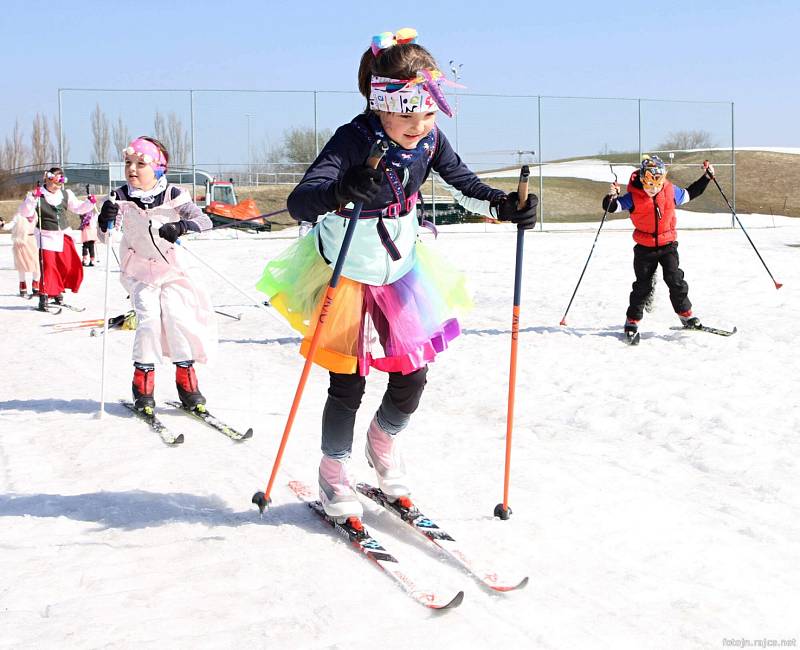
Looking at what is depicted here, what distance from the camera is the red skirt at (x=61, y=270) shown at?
39.3 feet

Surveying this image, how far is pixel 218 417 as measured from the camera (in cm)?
582

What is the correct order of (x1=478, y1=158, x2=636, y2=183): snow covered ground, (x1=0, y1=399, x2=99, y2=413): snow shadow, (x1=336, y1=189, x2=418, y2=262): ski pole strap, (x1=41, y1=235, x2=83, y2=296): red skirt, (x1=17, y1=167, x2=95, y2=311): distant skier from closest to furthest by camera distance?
1. (x1=336, y1=189, x2=418, y2=262): ski pole strap
2. (x1=0, y1=399, x2=99, y2=413): snow shadow
3. (x1=17, y1=167, x2=95, y2=311): distant skier
4. (x1=41, y1=235, x2=83, y2=296): red skirt
5. (x1=478, y1=158, x2=636, y2=183): snow covered ground

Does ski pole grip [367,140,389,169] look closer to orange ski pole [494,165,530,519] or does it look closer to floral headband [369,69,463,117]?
floral headband [369,69,463,117]

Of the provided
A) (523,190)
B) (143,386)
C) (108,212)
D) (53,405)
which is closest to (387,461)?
(523,190)

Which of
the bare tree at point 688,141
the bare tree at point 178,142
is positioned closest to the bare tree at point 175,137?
the bare tree at point 178,142

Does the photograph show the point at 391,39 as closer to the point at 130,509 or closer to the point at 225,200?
A: the point at 130,509

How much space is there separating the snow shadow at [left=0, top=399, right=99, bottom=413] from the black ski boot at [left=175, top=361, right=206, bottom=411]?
658 millimetres

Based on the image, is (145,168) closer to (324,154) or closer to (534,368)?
(324,154)

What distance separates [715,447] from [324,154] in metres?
3.14

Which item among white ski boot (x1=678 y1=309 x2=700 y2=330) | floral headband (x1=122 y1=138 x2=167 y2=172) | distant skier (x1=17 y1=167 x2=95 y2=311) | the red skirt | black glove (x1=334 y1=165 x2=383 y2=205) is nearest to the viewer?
black glove (x1=334 y1=165 x2=383 y2=205)

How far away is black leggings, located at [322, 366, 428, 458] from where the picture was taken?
3594 mm

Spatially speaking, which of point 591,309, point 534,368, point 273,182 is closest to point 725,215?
point 273,182

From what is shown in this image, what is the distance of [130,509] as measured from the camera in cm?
394

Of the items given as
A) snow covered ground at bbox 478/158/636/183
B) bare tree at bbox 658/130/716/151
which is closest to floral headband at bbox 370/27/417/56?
snow covered ground at bbox 478/158/636/183
